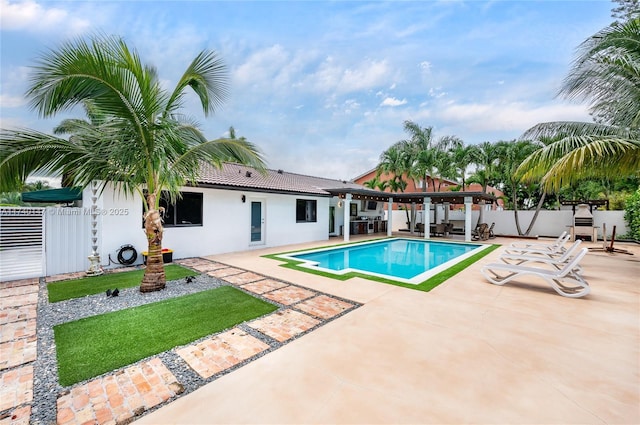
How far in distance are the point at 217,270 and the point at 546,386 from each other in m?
8.17

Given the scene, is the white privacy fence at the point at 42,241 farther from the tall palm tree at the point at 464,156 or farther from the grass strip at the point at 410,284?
the tall palm tree at the point at 464,156

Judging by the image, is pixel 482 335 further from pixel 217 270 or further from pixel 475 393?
pixel 217 270

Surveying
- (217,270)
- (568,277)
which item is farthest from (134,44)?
(568,277)

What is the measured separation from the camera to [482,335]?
4355mm

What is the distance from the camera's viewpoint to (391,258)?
488 inches

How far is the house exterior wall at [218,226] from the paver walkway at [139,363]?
3.25m

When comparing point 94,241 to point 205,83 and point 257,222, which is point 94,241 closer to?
point 205,83

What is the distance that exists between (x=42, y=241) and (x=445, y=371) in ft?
35.2

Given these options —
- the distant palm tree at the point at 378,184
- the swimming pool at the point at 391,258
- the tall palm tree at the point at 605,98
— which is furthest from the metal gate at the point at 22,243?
the distant palm tree at the point at 378,184

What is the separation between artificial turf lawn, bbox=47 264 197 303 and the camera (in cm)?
631

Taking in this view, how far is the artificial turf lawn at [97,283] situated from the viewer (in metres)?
6.31

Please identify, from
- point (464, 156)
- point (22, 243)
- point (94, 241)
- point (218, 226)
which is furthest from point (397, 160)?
point (22, 243)

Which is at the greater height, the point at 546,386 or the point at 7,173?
the point at 7,173

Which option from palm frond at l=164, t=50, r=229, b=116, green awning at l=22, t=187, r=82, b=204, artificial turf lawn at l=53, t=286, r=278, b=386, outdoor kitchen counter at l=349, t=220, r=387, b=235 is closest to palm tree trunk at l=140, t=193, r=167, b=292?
artificial turf lawn at l=53, t=286, r=278, b=386
